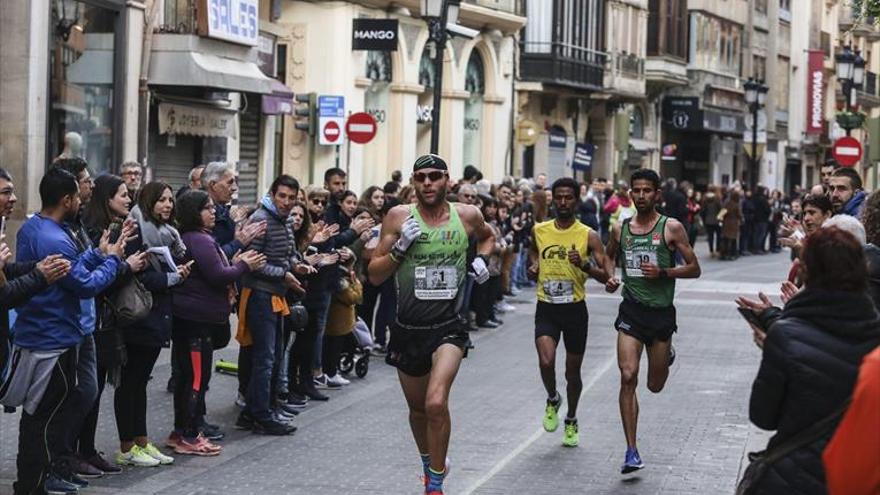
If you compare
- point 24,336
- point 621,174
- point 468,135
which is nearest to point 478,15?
point 468,135

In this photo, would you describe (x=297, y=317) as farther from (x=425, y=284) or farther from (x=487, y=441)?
(x=425, y=284)

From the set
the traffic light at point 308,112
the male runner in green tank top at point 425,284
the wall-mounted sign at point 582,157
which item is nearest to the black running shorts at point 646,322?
the male runner in green tank top at point 425,284

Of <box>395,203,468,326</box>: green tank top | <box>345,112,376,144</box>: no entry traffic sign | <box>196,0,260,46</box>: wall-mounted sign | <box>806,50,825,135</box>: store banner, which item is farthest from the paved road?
<box>806,50,825,135</box>: store banner

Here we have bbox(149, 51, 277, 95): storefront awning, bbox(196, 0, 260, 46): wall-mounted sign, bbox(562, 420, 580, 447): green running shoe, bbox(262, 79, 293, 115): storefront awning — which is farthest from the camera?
bbox(262, 79, 293, 115): storefront awning

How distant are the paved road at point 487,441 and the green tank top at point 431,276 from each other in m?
1.22

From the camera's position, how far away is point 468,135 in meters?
42.0

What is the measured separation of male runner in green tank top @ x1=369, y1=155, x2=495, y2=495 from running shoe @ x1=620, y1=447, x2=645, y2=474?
66.3 inches

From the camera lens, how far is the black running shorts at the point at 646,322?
12.2 meters

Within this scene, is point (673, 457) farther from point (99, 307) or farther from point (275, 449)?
point (99, 307)

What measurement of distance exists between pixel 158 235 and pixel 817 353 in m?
6.43

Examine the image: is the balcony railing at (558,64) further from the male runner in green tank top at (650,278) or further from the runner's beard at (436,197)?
the runner's beard at (436,197)

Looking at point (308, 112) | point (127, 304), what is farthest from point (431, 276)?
point (308, 112)

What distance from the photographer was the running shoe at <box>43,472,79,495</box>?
10.5 metres

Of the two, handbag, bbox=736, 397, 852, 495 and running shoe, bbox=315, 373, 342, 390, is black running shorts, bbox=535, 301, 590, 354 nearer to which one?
running shoe, bbox=315, 373, 342, 390
